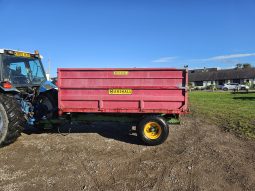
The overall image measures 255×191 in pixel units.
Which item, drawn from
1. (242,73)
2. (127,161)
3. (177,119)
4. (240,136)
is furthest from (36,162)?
(242,73)

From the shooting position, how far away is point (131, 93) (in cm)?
721

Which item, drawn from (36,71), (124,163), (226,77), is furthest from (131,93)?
(226,77)

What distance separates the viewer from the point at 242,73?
231 ft

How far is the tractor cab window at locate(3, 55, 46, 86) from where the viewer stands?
7.57 meters

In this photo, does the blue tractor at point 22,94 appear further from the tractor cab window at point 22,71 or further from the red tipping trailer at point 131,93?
the red tipping trailer at point 131,93

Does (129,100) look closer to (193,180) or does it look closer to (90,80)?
(90,80)

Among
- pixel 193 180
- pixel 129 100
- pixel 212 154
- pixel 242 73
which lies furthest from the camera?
pixel 242 73

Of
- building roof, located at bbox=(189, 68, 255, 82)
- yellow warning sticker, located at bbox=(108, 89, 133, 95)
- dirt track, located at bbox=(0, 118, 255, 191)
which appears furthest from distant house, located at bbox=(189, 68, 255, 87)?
yellow warning sticker, located at bbox=(108, 89, 133, 95)

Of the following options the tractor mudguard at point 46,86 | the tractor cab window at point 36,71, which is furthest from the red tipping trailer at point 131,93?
the tractor cab window at point 36,71

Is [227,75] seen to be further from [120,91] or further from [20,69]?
[20,69]

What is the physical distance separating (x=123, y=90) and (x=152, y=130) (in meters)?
1.25

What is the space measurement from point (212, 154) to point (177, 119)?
1378mm

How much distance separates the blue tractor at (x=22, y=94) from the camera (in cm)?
663

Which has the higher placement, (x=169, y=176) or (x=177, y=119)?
(x=177, y=119)
